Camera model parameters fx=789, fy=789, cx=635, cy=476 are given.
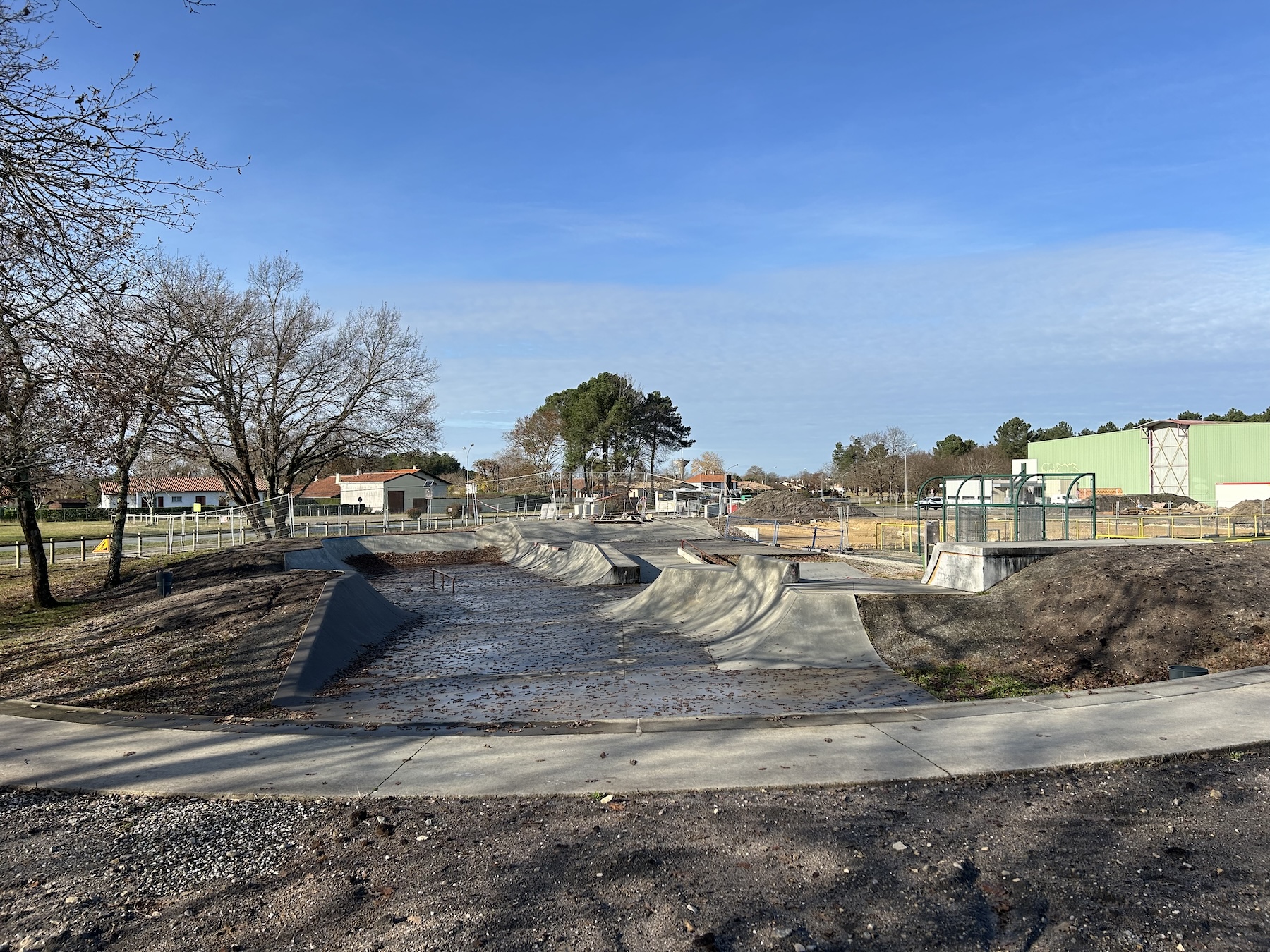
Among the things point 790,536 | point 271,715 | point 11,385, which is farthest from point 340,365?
point 271,715

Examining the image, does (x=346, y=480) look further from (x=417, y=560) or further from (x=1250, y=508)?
(x=1250, y=508)

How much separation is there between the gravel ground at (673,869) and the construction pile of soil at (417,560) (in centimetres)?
2538

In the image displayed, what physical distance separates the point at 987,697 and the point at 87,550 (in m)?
37.3

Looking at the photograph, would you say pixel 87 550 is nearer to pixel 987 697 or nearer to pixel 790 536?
pixel 790 536

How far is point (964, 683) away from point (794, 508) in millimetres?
48013

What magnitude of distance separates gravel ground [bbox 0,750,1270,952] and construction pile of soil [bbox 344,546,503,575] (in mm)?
25383

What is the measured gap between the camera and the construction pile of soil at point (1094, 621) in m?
8.37

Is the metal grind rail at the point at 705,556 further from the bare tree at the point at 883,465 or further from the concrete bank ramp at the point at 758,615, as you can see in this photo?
the bare tree at the point at 883,465

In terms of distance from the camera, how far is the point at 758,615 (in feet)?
41.1

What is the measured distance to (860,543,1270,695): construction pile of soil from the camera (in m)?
8.37

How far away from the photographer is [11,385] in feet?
27.8

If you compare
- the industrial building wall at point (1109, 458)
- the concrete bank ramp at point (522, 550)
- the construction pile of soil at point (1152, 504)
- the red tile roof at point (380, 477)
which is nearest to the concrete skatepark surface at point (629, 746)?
the concrete bank ramp at point (522, 550)

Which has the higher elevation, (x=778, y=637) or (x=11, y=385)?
(x=11, y=385)

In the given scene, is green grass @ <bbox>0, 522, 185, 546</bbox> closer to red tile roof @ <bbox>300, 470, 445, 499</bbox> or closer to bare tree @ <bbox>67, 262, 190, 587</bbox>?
red tile roof @ <bbox>300, 470, 445, 499</bbox>
